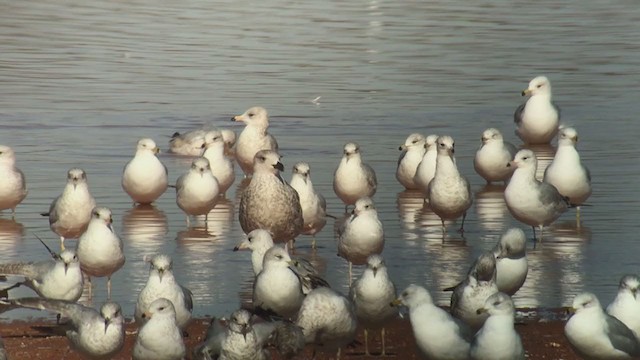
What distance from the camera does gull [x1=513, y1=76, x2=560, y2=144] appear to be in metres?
21.2

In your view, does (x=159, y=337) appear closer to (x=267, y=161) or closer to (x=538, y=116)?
(x=267, y=161)

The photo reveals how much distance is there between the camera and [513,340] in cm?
1060

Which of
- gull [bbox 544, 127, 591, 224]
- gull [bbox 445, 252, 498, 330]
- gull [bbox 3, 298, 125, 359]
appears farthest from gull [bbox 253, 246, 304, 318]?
gull [bbox 544, 127, 591, 224]

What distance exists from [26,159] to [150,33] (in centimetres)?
1400

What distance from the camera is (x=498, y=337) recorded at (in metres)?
10.5

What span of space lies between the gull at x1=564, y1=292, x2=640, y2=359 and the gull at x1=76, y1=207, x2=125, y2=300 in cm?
405

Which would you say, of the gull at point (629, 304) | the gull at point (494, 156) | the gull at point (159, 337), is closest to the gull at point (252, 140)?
the gull at point (494, 156)

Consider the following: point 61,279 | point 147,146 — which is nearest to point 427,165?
point 147,146

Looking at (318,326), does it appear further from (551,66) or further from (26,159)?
(551,66)

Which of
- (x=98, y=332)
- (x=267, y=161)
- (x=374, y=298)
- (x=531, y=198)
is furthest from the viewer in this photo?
(x=531, y=198)

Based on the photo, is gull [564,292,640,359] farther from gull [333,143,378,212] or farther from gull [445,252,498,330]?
gull [333,143,378,212]

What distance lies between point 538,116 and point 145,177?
20.7ft

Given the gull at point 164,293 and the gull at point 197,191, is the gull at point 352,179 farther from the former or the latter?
the gull at point 164,293

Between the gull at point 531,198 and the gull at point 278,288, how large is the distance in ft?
13.3
